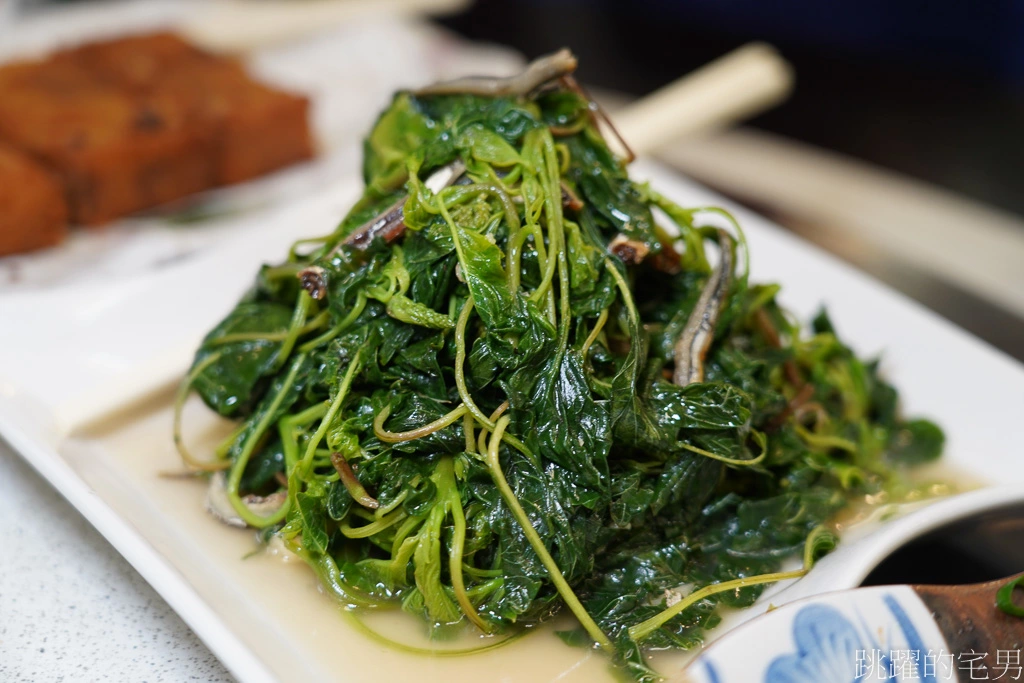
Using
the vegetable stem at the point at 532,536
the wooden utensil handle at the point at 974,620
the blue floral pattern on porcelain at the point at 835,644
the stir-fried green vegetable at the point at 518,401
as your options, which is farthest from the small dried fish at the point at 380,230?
the wooden utensil handle at the point at 974,620

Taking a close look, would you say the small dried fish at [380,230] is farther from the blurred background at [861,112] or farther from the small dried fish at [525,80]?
the blurred background at [861,112]

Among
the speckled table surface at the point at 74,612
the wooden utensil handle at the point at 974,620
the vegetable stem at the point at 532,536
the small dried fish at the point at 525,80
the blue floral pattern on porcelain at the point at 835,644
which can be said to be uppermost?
the small dried fish at the point at 525,80

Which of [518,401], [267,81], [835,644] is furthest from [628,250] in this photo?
[267,81]

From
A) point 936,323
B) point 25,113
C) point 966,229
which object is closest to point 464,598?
point 936,323

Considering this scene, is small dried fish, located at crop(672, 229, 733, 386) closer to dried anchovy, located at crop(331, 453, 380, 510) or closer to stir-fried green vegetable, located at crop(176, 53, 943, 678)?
stir-fried green vegetable, located at crop(176, 53, 943, 678)

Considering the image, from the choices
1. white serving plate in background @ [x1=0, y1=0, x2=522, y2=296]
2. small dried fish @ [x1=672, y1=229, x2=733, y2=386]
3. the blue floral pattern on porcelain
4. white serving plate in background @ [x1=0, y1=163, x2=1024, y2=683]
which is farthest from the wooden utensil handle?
white serving plate in background @ [x1=0, y1=0, x2=522, y2=296]

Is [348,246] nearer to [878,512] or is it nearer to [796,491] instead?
[796,491]
